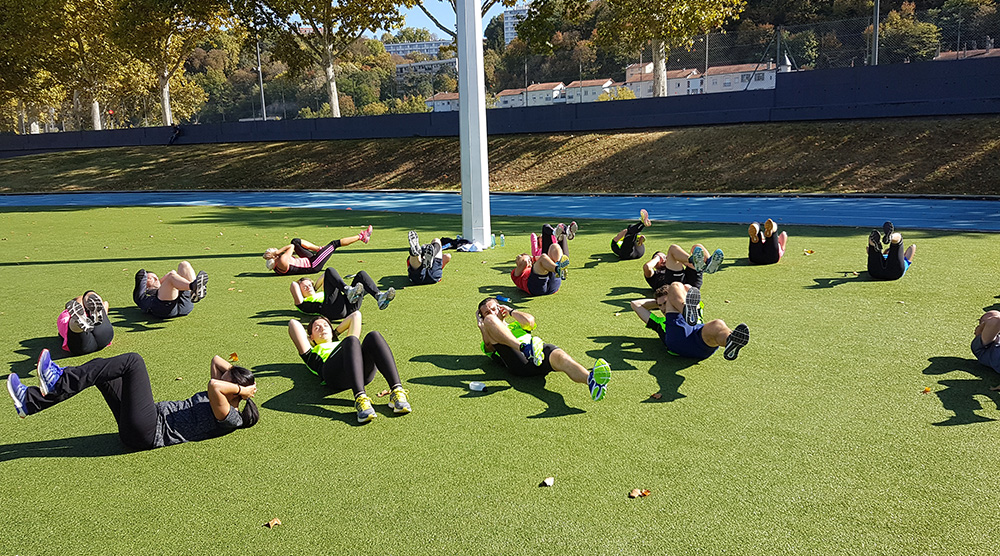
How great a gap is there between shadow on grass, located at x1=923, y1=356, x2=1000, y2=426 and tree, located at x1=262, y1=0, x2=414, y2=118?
33116mm

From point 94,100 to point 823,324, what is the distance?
177 ft

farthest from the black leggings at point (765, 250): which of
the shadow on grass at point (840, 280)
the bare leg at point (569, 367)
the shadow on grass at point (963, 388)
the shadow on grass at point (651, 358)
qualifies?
the bare leg at point (569, 367)

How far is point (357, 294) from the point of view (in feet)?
25.3

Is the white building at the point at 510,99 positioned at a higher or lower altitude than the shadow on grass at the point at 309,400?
higher

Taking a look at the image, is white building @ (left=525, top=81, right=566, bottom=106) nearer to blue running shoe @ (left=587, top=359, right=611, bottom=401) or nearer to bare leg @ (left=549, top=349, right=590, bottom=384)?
bare leg @ (left=549, top=349, right=590, bottom=384)

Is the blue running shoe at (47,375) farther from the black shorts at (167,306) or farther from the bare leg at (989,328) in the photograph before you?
the bare leg at (989,328)

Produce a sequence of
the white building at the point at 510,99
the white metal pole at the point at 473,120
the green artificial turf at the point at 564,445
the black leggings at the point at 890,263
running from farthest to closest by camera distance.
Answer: the white building at the point at 510,99
the white metal pole at the point at 473,120
the black leggings at the point at 890,263
the green artificial turf at the point at 564,445

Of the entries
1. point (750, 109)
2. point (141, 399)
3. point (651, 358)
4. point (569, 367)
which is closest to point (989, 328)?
point (651, 358)

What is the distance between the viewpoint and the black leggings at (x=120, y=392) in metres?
4.43

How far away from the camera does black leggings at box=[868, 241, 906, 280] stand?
29.3 ft

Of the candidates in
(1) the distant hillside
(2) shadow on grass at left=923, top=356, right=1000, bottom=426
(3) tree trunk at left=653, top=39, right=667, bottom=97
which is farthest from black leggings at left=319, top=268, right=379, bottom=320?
(3) tree trunk at left=653, top=39, right=667, bottom=97

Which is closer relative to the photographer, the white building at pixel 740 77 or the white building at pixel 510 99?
the white building at pixel 740 77

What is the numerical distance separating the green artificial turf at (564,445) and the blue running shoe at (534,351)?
0.25m

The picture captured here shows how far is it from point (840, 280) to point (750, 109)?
19.6 meters
